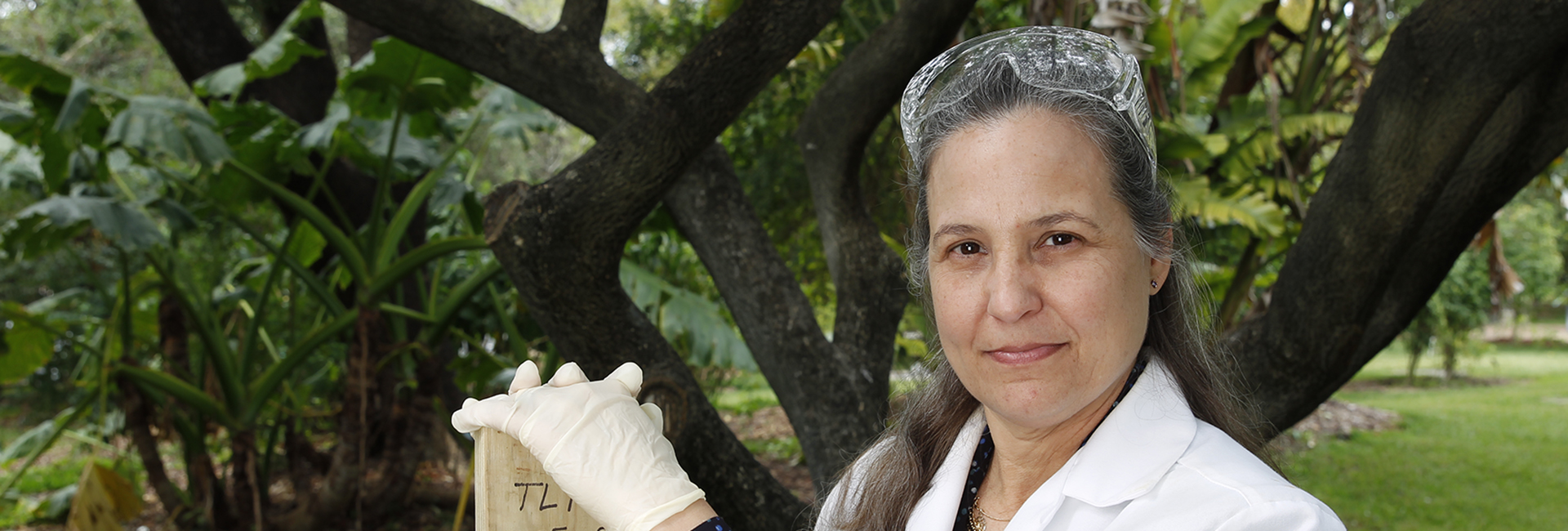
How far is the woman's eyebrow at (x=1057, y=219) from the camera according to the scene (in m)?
1.05

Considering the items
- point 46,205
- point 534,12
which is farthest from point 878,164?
point 534,12

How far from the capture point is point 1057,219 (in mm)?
1056

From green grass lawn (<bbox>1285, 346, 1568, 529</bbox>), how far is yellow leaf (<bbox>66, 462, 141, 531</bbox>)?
228 inches

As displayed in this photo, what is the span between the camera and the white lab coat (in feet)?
3.15

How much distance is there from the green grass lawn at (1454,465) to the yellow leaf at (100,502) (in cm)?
580

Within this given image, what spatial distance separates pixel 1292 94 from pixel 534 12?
13.5 m

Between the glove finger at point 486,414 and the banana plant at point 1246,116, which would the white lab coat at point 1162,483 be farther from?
the banana plant at point 1246,116

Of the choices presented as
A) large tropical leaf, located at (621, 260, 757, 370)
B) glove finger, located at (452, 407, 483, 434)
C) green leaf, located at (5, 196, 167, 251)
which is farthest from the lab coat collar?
green leaf, located at (5, 196, 167, 251)

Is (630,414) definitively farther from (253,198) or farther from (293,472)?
(253,198)

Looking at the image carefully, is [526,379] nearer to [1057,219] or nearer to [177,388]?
[1057,219]

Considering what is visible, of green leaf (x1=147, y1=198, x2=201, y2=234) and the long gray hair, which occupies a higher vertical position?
green leaf (x1=147, y1=198, x2=201, y2=234)

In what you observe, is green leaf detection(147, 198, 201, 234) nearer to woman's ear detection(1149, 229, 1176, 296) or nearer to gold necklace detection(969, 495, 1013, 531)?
gold necklace detection(969, 495, 1013, 531)

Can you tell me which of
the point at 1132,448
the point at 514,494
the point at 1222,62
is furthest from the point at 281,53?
the point at 1222,62

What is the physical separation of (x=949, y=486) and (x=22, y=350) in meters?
5.38
